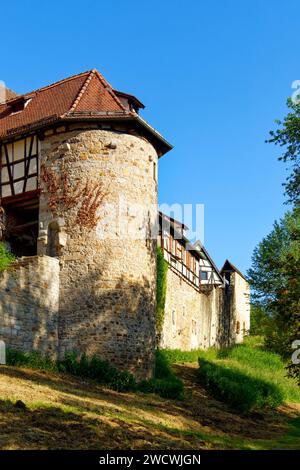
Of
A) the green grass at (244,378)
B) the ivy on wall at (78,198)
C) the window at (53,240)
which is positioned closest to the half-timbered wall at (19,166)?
the ivy on wall at (78,198)

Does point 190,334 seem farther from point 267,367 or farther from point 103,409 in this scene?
point 103,409

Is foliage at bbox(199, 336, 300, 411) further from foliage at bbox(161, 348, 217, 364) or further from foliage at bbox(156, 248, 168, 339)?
foliage at bbox(156, 248, 168, 339)

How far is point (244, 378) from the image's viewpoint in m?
26.4

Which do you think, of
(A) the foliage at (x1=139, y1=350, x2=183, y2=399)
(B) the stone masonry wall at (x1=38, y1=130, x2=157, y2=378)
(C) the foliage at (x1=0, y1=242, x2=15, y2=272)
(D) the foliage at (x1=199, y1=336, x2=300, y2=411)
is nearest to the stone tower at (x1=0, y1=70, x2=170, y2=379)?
(B) the stone masonry wall at (x1=38, y1=130, x2=157, y2=378)

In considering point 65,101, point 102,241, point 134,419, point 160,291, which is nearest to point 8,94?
point 65,101

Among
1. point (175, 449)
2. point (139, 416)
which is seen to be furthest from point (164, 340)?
point (175, 449)

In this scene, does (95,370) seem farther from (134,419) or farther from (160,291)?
(160,291)

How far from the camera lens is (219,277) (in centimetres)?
4638

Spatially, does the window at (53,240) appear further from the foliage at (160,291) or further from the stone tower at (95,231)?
the foliage at (160,291)

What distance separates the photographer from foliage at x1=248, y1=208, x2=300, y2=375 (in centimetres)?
1827

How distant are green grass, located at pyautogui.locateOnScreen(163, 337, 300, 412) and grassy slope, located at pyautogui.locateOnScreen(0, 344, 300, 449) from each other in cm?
63

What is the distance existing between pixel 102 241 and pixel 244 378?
9042mm

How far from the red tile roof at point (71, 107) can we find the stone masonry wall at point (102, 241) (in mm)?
622
